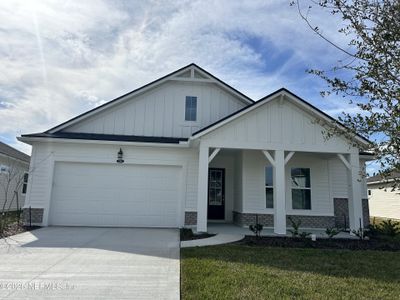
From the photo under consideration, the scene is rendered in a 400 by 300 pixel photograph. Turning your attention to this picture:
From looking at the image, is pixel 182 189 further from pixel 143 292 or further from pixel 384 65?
pixel 384 65

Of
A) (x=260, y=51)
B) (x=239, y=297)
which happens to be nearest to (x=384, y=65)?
(x=239, y=297)

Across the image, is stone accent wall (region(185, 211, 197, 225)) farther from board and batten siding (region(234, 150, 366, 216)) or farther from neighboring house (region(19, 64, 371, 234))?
board and batten siding (region(234, 150, 366, 216))

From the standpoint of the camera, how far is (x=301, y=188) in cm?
1239

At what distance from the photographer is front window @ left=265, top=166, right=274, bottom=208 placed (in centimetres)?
1212

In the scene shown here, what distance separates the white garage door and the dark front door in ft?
7.36

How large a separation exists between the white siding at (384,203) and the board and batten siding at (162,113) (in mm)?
14062

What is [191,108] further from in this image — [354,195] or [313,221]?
[354,195]

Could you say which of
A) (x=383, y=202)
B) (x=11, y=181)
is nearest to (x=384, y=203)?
(x=383, y=202)

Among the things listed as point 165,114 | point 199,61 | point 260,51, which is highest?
point 199,61

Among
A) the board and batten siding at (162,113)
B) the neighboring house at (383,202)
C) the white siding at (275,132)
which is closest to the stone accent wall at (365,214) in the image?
the white siding at (275,132)

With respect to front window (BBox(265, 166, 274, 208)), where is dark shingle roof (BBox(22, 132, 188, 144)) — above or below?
above

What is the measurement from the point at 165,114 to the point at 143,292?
377 inches

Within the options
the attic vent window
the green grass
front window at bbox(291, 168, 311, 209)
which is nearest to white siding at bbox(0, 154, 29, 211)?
the attic vent window

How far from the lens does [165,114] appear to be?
13.3 meters
